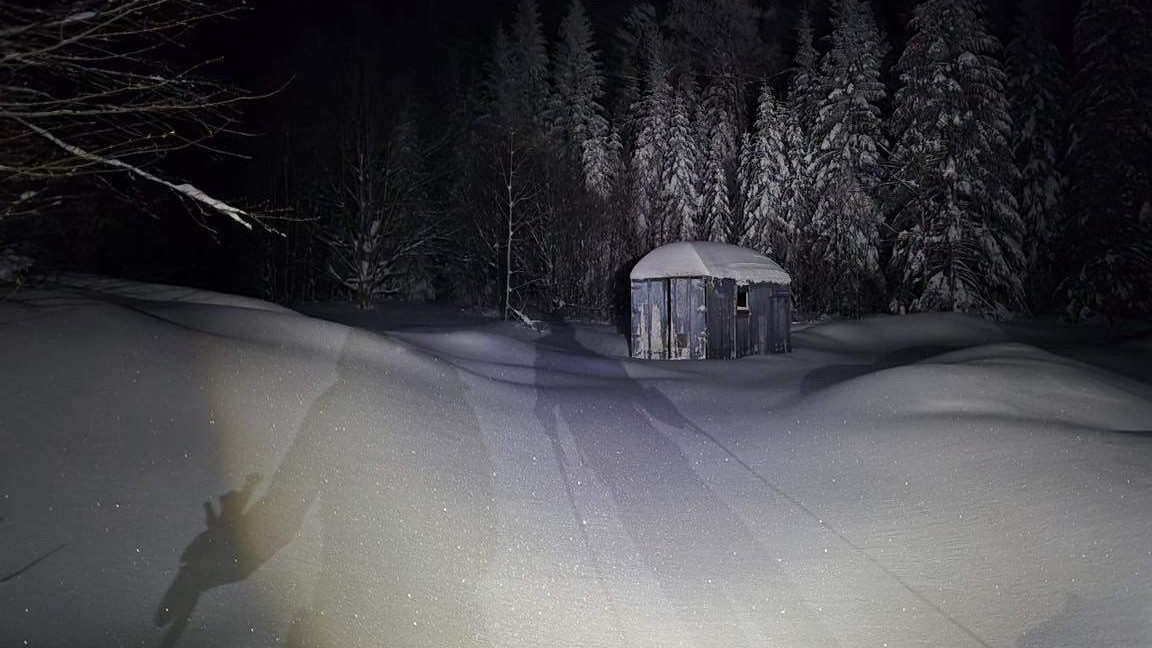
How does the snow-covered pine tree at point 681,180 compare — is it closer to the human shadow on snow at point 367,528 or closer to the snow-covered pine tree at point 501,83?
the snow-covered pine tree at point 501,83

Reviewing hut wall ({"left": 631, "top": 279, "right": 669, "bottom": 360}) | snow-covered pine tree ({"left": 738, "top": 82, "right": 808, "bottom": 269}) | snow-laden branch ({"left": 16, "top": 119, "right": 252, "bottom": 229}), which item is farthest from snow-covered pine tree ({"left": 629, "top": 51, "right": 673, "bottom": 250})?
snow-laden branch ({"left": 16, "top": 119, "right": 252, "bottom": 229})

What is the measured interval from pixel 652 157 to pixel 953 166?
43.9 feet

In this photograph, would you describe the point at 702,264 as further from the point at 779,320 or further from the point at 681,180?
the point at 681,180

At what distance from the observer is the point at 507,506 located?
6320 mm

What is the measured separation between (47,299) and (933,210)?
2885cm

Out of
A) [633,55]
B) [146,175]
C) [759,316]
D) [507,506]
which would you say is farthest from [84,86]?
[633,55]

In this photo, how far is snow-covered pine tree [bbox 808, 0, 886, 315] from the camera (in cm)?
3039

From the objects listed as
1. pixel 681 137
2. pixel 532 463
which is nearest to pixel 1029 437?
pixel 532 463

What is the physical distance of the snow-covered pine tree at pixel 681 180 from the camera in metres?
32.9

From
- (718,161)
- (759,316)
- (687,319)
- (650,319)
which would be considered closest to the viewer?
(687,319)

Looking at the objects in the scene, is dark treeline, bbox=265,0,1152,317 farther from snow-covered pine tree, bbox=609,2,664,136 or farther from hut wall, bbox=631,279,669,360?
hut wall, bbox=631,279,669,360

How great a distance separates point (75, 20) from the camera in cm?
385

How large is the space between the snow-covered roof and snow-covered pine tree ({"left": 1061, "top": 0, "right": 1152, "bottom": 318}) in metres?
18.4

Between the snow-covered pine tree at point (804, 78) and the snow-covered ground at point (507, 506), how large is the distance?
1085 inches
